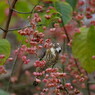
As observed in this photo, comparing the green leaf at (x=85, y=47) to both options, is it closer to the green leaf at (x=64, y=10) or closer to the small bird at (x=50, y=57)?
the green leaf at (x=64, y=10)

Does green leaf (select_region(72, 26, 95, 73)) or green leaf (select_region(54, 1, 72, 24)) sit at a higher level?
green leaf (select_region(54, 1, 72, 24))

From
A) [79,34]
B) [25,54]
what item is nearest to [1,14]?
[79,34]

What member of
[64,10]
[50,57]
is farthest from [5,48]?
[64,10]

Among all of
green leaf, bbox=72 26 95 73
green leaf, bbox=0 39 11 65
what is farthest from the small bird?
green leaf, bbox=72 26 95 73

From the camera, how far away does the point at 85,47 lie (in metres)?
2.18

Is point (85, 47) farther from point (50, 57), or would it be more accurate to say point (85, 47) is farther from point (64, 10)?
point (50, 57)

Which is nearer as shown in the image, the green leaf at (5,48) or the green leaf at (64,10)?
the green leaf at (5,48)

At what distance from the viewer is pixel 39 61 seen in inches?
65.8

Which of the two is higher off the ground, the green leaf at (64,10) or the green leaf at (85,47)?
the green leaf at (64,10)

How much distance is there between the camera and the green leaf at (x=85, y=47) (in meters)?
2.13

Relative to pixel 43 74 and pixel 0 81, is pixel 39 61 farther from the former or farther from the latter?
pixel 0 81

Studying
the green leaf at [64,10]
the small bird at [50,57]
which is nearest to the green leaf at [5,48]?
the small bird at [50,57]

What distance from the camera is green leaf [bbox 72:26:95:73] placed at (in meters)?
2.13

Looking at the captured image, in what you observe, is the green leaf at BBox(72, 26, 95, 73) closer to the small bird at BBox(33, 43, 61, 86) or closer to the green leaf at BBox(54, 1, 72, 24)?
the green leaf at BBox(54, 1, 72, 24)
